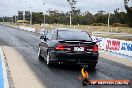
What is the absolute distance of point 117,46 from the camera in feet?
76.4

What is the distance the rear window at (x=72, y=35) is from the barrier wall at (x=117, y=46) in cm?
727

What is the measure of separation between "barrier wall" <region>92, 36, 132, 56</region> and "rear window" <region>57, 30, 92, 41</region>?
23.8ft

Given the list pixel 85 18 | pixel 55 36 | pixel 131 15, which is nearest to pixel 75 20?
pixel 85 18

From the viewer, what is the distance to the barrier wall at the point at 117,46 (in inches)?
846

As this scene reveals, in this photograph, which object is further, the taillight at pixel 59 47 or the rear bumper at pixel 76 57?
the taillight at pixel 59 47

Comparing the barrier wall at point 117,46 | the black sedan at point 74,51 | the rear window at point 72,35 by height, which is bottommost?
the barrier wall at point 117,46

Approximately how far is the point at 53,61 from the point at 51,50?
46 cm

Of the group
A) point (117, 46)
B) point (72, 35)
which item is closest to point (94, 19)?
point (117, 46)

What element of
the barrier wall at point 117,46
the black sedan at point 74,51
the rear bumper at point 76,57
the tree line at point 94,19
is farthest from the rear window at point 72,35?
the tree line at point 94,19

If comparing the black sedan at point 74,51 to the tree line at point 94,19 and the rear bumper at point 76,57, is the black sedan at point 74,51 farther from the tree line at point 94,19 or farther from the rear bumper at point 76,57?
the tree line at point 94,19

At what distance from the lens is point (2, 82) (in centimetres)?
1053

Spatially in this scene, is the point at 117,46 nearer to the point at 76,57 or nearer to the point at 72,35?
the point at 72,35

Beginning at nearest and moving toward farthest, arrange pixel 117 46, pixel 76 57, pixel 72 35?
1. pixel 76 57
2. pixel 72 35
3. pixel 117 46

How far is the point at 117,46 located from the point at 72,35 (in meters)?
9.53
